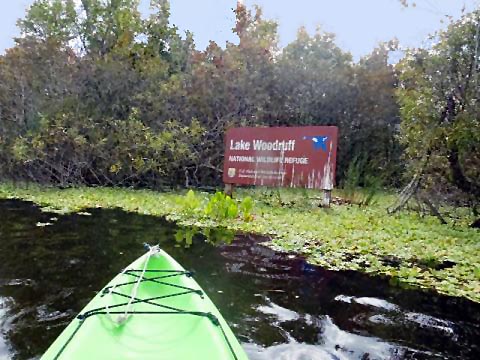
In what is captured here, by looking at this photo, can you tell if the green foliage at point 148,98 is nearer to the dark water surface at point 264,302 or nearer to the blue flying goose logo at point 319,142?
the blue flying goose logo at point 319,142

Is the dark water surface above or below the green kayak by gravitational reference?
below

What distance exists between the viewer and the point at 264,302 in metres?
4.19

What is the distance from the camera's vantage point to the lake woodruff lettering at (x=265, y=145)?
10.1m

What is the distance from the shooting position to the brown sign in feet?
31.3

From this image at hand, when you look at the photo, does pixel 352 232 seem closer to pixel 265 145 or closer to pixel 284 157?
pixel 284 157

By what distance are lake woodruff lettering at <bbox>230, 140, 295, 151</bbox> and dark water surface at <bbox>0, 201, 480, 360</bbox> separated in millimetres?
3864

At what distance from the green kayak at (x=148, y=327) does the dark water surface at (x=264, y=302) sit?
69 cm

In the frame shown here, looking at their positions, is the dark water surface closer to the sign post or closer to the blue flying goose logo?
the sign post

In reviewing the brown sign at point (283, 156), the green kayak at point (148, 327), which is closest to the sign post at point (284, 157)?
the brown sign at point (283, 156)

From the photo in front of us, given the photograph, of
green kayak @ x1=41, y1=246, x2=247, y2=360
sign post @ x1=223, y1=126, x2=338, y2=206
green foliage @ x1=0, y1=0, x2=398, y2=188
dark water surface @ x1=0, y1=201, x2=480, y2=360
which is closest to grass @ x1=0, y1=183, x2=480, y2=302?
dark water surface @ x1=0, y1=201, x2=480, y2=360

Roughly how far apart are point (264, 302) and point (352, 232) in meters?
3.20

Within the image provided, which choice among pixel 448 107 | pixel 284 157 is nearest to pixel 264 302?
pixel 448 107

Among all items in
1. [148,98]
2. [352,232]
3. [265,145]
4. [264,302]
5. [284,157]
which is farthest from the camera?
[148,98]

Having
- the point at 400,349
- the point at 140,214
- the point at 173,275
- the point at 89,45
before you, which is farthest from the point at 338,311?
the point at 89,45
